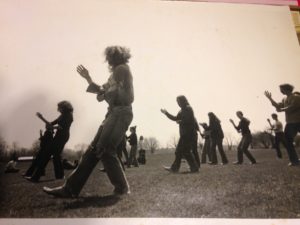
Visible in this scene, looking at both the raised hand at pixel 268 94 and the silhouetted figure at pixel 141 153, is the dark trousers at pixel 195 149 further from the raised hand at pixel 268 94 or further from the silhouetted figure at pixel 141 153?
the raised hand at pixel 268 94

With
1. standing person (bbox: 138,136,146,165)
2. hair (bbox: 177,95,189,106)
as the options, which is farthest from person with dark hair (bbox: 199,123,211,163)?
standing person (bbox: 138,136,146,165)

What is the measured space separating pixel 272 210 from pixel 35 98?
1278 mm

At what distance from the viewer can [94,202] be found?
1.53 metres

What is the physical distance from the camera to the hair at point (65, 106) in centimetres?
175

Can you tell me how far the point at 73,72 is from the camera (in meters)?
1.85

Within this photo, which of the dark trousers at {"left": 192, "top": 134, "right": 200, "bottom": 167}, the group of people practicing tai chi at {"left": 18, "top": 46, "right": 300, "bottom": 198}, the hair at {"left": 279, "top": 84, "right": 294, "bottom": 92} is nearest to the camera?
the group of people practicing tai chi at {"left": 18, "top": 46, "right": 300, "bottom": 198}

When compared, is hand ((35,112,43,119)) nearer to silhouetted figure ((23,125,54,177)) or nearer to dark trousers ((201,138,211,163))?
silhouetted figure ((23,125,54,177))

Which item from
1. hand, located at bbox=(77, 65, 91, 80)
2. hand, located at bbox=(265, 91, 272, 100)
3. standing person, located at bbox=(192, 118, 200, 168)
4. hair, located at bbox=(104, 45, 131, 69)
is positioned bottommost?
standing person, located at bbox=(192, 118, 200, 168)

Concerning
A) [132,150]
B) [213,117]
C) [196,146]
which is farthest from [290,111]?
[132,150]

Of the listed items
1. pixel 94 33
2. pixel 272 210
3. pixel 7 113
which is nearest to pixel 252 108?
pixel 272 210

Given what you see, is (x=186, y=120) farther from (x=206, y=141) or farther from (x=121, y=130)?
(x=121, y=130)

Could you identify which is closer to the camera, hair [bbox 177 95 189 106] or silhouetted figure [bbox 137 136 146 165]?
silhouetted figure [bbox 137 136 146 165]

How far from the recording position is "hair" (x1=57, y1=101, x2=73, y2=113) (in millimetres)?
1747

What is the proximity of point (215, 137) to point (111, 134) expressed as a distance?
1.79ft
